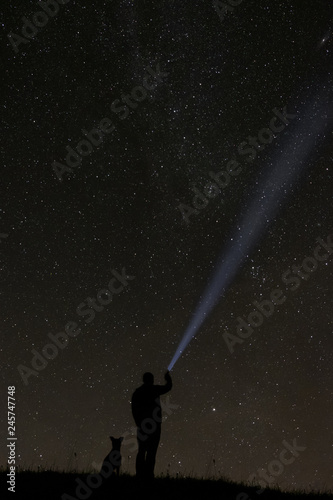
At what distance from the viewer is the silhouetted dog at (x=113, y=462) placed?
6.36 meters

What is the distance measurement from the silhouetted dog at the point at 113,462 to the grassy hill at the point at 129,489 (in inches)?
3.9

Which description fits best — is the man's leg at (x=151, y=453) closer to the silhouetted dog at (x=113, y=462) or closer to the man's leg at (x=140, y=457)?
the man's leg at (x=140, y=457)

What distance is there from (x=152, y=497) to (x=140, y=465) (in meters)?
0.86

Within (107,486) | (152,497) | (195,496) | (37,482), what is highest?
(37,482)

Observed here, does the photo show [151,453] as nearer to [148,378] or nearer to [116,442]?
[116,442]

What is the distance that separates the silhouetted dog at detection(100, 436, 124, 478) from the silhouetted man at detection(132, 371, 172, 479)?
2.15 feet

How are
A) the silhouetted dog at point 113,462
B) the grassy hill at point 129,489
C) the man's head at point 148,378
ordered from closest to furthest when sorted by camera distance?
the grassy hill at point 129,489 < the silhouetted dog at point 113,462 < the man's head at point 148,378

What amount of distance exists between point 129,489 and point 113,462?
46 cm

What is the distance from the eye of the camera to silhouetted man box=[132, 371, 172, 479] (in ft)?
23.2

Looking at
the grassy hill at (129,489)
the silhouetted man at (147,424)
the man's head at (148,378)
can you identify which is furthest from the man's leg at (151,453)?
the man's head at (148,378)

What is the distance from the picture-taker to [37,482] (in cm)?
668

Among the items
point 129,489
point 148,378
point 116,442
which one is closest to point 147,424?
point 148,378

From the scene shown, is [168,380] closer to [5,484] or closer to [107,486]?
[107,486]

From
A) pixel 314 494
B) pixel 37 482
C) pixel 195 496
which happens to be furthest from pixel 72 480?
pixel 314 494
